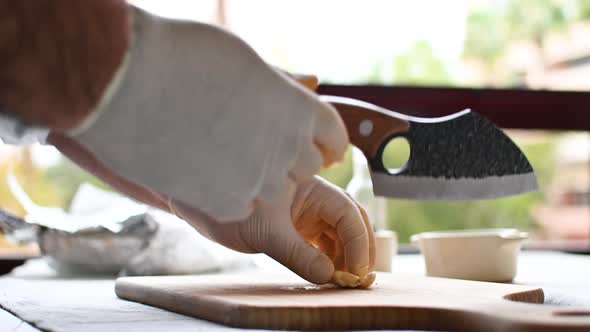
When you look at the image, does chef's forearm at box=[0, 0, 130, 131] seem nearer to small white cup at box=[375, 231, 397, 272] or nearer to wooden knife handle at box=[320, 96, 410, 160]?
wooden knife handle at box=[320, 96, 410, 160]

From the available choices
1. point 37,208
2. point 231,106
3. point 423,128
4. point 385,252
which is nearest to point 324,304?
point 231,106

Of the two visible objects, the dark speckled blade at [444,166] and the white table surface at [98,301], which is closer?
the white table surface at [98,301]

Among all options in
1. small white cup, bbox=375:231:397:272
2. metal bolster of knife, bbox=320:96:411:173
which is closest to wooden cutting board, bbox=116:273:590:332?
metal bolster of knife, bbox=320:96:411:173

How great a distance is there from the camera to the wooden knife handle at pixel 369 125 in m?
0.88

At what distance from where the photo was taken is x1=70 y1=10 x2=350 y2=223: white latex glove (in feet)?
1.97

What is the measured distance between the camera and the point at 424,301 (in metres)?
0.68

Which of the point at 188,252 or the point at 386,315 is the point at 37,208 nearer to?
the point at 188,252

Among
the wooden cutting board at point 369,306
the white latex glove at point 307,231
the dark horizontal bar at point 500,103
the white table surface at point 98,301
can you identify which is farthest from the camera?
the dark horizontal bar at point 500,103

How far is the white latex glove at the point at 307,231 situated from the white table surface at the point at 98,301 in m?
0.12

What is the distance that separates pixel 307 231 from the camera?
3.04 ft

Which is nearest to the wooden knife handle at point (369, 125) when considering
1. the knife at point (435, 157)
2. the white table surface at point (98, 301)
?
the knife at point (435, 157)

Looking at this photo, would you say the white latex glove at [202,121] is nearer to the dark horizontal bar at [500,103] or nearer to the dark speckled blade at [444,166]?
the dark speckled blade at [444,166]

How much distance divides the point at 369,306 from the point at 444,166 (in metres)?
0.30

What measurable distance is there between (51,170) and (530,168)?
379 cm
